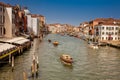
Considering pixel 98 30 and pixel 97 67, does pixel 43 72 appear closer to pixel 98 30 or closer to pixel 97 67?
pixel 97 67

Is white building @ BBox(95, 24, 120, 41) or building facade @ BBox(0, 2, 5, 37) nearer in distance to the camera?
building facade @ BBox(0, 2, 5, 37)

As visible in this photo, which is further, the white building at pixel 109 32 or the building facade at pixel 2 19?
the white building at pixel 109 32

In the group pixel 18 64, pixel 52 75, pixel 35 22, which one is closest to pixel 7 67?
pixel 18 64

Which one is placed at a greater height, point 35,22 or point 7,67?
point 35,22

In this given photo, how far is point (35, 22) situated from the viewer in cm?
10812

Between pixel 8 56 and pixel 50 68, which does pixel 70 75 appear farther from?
pixel 8 56

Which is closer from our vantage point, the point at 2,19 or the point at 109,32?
the point at 2,19

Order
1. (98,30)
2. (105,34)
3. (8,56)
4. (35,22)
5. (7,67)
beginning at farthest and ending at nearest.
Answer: (35,22), (98,30), (105,34), (8,56), (7,67)

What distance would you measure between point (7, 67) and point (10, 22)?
2908cm

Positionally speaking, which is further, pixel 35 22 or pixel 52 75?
pixel 35 22

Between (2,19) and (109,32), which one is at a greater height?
(2,19)

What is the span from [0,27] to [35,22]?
58.9 meters

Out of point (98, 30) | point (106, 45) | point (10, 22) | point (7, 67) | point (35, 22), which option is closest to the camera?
point (7, 67)

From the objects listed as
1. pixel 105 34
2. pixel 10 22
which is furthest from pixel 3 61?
pixel 105 34
